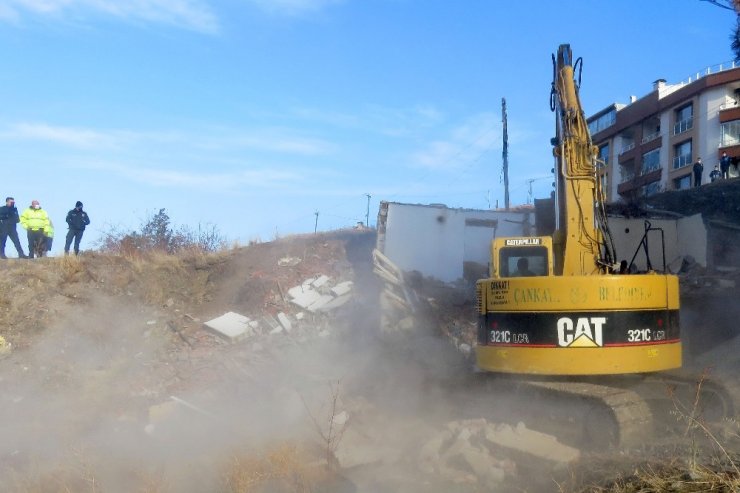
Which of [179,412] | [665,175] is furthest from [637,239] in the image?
[665,175]

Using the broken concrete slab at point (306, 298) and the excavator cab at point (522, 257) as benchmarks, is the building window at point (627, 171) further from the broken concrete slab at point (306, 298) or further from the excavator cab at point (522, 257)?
the excavator cab at point (522, 257)

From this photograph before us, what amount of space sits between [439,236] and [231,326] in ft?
21.0

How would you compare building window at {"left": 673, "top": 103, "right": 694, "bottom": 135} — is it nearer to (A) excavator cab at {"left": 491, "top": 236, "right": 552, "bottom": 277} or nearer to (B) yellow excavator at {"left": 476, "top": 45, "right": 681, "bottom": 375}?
(B) yellow excavator at {"left": 476, "top": 45, "right": 681, "bottom": 375}

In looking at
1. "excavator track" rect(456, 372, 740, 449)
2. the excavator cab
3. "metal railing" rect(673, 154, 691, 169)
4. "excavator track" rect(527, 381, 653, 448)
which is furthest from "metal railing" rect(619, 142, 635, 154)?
"excavator track" rect(527, 381, 653, 448)

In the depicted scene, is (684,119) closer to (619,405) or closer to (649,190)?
(649,190)

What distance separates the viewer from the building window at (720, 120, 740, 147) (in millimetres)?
45500

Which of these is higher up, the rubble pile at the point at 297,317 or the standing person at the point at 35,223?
the standing person at the point at 35,223

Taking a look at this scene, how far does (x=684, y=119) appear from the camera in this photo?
49.0 meters

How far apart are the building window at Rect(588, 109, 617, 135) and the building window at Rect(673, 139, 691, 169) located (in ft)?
27.8

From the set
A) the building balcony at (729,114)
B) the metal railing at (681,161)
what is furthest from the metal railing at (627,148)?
the building balcony at (729,114)

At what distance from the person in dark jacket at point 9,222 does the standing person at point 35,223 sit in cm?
22

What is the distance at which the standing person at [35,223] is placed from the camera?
1819 cm

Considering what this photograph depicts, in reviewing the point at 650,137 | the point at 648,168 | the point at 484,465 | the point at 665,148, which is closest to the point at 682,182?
the point at 665,148

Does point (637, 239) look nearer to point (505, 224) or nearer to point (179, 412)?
point (505, 224)
